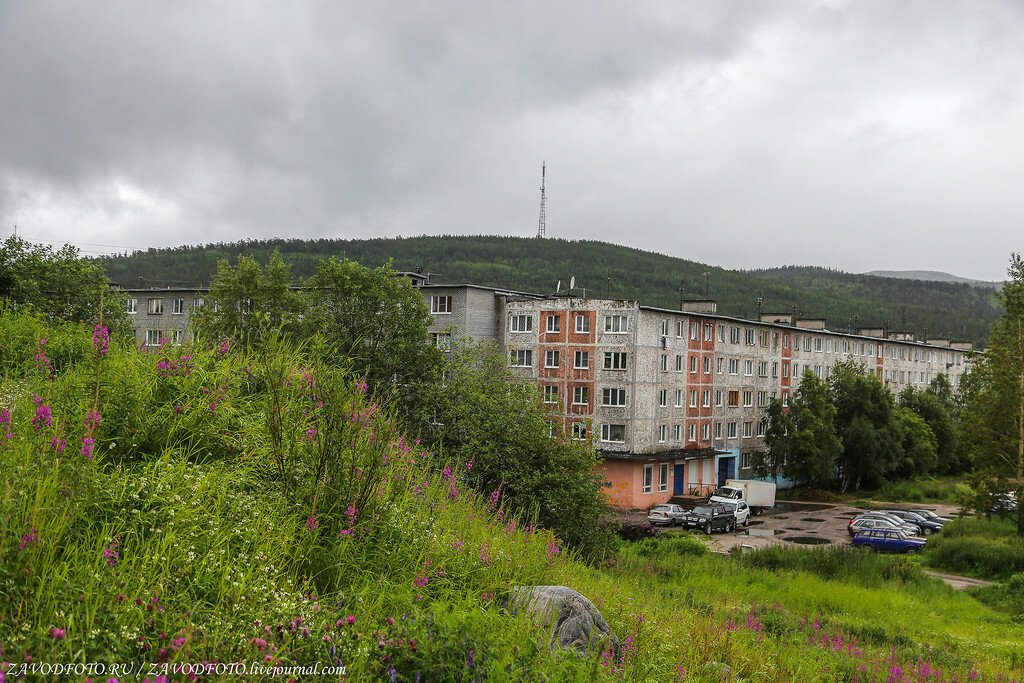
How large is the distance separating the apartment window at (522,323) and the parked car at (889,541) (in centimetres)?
2545

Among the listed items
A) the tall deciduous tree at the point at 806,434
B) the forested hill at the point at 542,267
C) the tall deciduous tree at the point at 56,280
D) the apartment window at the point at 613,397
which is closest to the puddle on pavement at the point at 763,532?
the apartment window at the point at 613,397

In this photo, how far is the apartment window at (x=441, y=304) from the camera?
52912mm

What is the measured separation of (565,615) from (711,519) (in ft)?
121

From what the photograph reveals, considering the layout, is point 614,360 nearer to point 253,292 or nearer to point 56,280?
point 253,292

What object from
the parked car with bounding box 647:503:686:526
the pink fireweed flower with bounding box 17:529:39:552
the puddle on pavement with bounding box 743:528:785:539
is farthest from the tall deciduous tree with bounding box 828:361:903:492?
the pink fireweed flower with bounding box 17:529:39:552

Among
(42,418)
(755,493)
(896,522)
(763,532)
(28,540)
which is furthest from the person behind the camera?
(755,493)

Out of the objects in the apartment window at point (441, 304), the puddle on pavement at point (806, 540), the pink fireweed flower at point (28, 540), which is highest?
the apartment window at point (441, 304)

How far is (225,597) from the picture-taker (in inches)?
189

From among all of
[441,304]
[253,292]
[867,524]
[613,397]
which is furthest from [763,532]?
[253,292]

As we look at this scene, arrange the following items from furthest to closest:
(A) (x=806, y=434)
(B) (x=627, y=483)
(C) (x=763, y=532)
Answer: (A) (x=806, y=434), (B) (x=627, y=483), (C) (x=763, y=532)

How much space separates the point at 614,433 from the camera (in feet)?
162

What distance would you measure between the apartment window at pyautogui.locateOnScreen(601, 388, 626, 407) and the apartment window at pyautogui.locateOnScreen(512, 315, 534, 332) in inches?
285

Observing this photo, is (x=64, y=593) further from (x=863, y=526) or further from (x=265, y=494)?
(x=863, y=526)

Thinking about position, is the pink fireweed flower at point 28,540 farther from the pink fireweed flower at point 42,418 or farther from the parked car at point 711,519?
the parked car at point 711,519
